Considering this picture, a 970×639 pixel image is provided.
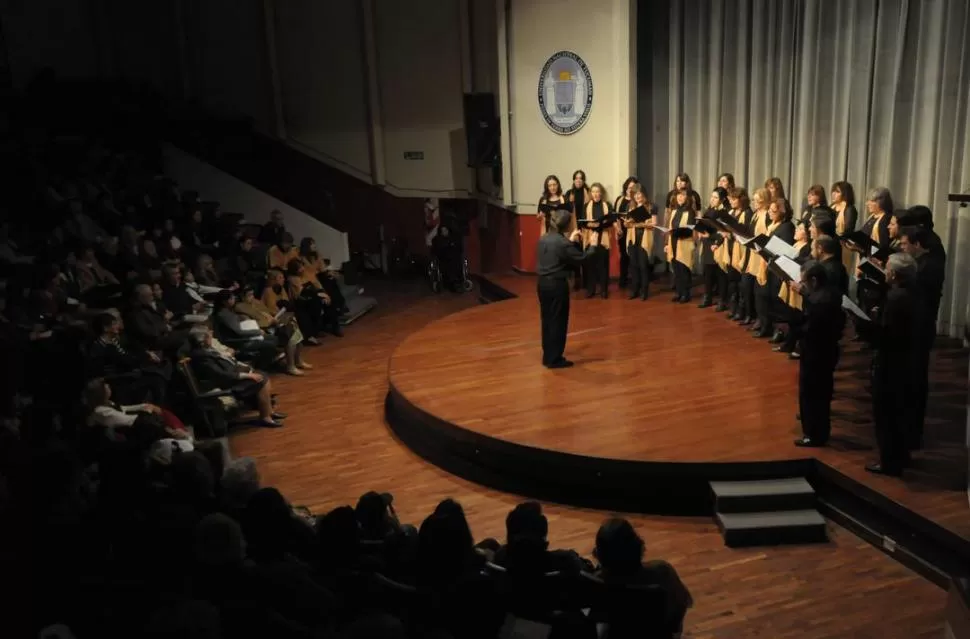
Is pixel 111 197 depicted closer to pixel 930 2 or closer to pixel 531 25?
pixel 531 25

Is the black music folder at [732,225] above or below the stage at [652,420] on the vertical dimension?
above

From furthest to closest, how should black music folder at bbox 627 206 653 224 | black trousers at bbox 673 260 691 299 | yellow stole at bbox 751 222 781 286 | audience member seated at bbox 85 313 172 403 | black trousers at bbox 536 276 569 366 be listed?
black trousers at bbox 673 260 691 299, black music folder at bbox 627 206 653 224, yellow stole at bbox 751 222 781 286, black trousers at bbox 536 276 569 366, audience member seated at bbox 85 313 172 403

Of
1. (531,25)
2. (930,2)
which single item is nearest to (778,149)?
(930,2)

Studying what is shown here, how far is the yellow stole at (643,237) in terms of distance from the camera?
8344 mm

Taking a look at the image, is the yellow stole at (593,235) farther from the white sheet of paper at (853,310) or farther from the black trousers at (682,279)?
the white sheet of paper at (853,310)

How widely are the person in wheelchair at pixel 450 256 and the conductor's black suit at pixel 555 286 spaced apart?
14.7 ft

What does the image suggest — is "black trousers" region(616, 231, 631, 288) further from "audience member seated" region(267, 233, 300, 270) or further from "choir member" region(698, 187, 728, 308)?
"audience member seated" region(267, 233, 300, 270)

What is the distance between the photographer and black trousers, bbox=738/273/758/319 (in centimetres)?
739

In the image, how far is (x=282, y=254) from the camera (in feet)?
28.7

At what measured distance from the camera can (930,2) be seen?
22.0 feet

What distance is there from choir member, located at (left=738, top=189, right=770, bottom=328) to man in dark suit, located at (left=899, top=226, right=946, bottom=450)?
192 cm

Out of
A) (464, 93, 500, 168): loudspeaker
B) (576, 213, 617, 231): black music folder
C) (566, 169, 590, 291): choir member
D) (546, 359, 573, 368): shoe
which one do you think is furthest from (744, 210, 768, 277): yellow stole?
(464, 93, 500, 168): loudspeaker

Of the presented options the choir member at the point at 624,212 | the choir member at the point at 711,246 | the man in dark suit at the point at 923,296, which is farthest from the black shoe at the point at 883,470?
the choir member at the point at 624,212

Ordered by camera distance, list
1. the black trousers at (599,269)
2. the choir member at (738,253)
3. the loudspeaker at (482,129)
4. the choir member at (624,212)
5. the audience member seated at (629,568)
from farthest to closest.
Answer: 1. the loudspeaker at (482,129)
2. the black trousers at (599,269)
3. the choir member at (624,212)
4. the choir member at (738,253)
5. the audience member seated at (629,568)
